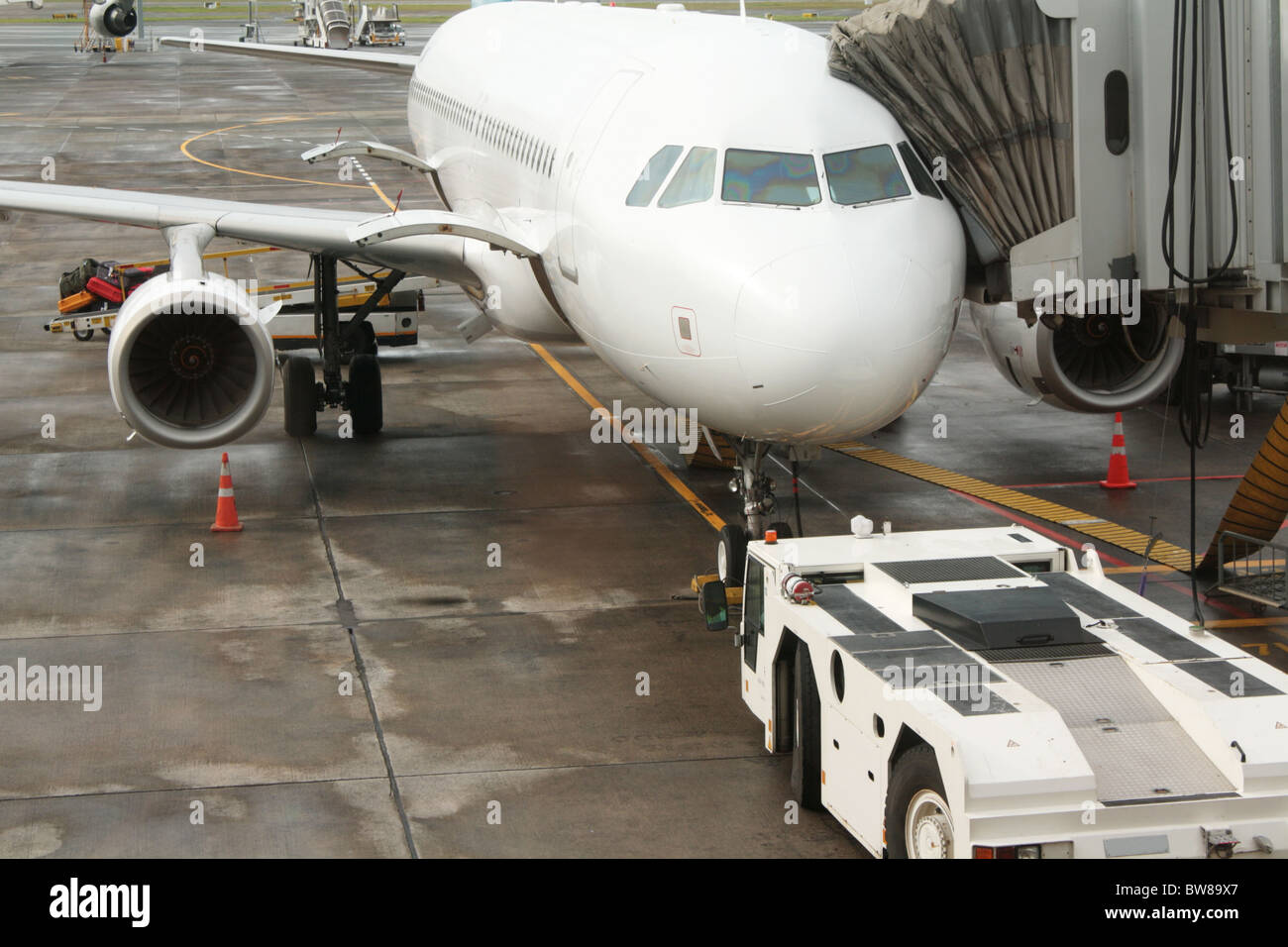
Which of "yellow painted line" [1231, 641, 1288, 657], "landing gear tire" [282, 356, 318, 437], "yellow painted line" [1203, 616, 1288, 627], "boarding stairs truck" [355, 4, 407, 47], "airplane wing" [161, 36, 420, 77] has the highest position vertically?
"boarding stairs truck" [355, 4, 407, 47]

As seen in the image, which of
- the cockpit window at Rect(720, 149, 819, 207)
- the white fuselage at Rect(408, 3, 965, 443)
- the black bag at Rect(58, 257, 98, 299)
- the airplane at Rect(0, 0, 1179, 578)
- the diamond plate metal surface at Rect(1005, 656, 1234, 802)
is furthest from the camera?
the black bag at Rect(58, 257, 98, 299)

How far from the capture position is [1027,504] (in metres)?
16.6

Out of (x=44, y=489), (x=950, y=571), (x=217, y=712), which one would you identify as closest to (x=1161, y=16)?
(x=950, y=571)

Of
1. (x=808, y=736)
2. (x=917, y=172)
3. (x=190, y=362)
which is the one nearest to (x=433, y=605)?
(x=190, y=362)

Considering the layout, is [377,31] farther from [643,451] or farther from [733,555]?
[733,555]

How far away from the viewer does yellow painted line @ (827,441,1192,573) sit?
15.1 metres

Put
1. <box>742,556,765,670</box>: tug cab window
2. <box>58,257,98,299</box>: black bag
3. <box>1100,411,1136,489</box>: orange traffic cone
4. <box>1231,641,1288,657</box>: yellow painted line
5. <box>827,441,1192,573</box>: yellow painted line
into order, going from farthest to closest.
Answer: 1. <box>58,257,98,299</box>: black bag
2. <box>1100,411,1136,489</box>: orange traffic cone
3. <box>827,441,1192,573</box>: yellow painted line
4. <box>1231,641,1288,657</box>: yellow painted line
5. <box>742,556,765,670</box>: tug cab window

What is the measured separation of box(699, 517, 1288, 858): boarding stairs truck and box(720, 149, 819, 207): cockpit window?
8.10 ft

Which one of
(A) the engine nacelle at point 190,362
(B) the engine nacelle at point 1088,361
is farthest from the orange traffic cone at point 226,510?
(B) the engine nacelle at point 1088,361

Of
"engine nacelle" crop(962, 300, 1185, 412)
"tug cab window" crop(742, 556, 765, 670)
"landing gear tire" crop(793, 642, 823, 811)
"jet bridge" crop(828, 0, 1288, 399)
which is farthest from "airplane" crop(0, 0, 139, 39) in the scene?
"landing gear tire" crop(793, 642, 823, 811)

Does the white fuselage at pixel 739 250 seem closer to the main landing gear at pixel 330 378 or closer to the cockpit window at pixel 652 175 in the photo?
the cockpit window at pixel 652 175

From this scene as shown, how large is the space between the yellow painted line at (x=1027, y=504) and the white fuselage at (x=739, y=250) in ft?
7.74

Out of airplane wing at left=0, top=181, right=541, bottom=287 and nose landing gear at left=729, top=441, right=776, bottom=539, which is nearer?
nose landing gear at left=729, top=441, right=776, bottom=539

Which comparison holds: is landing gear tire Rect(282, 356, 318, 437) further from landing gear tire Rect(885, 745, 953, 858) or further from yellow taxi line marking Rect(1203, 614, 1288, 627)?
landing gear tire Rect(885, 745, 953, 858)
